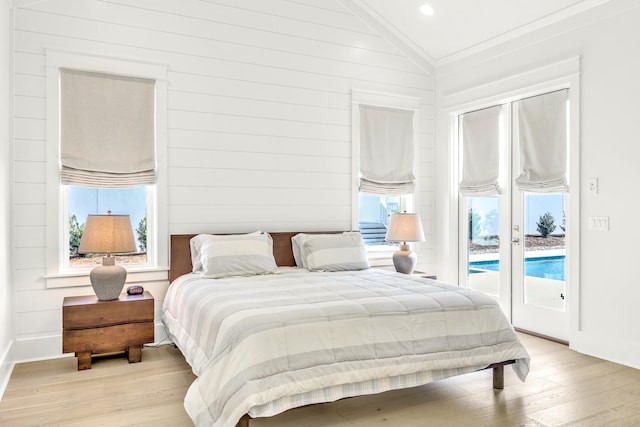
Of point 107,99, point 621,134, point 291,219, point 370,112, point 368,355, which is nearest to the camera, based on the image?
point 368,355

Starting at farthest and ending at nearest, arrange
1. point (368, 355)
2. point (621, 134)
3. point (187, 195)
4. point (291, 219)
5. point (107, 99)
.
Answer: point (291, 219) → point (187, 195) → point (107, 99) → point (621, 134) → point (368, 355)

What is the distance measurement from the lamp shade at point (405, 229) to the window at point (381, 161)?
0.47m

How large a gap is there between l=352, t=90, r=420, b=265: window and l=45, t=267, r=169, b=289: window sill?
2.02 metres

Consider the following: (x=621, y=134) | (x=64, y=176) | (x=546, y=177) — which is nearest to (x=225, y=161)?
(x=64, y=176)

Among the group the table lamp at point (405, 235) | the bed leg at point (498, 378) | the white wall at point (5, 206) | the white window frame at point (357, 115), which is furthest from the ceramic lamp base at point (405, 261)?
the white wall at point (5, 206)

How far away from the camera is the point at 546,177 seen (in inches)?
170

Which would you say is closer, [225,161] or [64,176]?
[64,176]

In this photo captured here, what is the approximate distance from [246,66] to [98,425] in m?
3.24

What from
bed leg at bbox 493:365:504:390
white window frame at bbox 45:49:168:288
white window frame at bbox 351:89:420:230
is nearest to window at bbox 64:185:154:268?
white window frame at bbox 45:49:168:288

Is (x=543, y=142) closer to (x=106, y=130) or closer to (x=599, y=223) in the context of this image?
(x=599, y=223)

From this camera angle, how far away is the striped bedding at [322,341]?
2305mm

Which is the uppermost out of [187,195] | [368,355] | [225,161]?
[225,161]

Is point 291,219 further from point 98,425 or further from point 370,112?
point 98,425

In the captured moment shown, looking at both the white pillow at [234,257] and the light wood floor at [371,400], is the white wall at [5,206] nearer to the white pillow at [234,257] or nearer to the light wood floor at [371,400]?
the light wood floor at [371,400]
